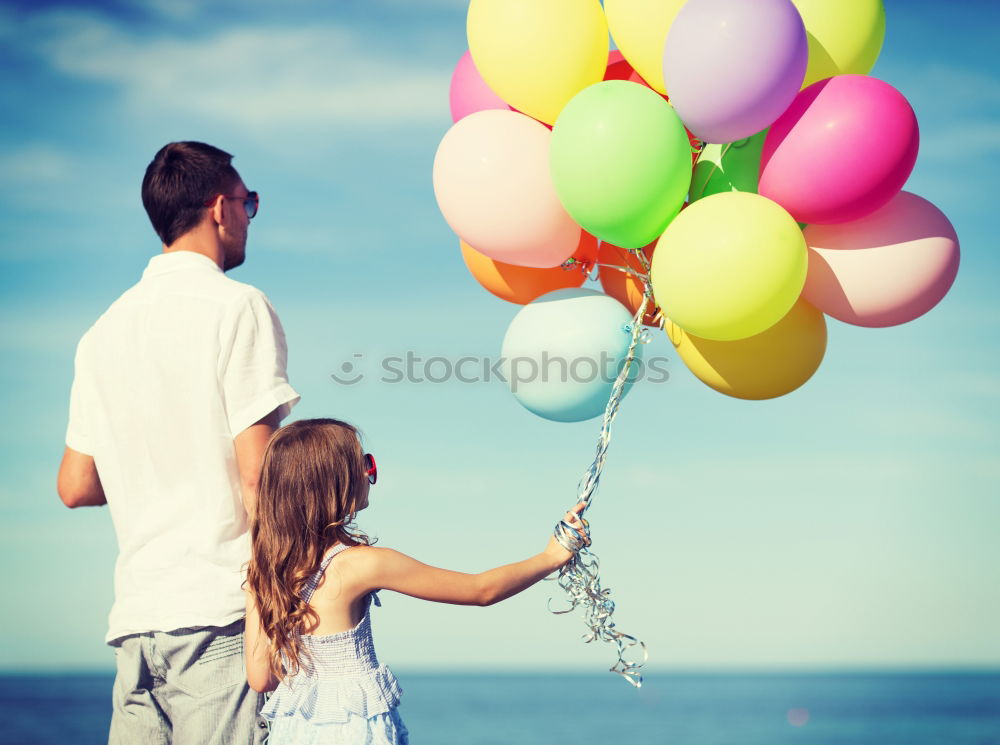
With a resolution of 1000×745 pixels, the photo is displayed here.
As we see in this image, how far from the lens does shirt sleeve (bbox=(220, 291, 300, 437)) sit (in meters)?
2.24

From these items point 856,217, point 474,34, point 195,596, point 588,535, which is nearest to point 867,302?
point 856,217

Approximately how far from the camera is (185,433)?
226cm

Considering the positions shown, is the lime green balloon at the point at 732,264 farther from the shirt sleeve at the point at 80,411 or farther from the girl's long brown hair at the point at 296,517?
the shirt sleeve at the point at 80,411

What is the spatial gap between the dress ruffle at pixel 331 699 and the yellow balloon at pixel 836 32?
6.33 feet

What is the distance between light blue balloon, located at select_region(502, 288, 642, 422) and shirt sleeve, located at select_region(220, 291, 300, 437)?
2.53ft

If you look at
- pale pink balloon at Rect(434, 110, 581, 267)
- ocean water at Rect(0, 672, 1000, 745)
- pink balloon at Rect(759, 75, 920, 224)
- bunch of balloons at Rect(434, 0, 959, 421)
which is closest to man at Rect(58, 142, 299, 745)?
pale pink balloon at Rect(434, 110, 581, 267)

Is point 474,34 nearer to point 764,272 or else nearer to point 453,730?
point 764,272

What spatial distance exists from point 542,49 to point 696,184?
22.4 inches

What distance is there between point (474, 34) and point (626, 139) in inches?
27.4

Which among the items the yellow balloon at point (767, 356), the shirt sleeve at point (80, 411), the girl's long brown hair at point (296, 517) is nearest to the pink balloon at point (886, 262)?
the yellow balloon at point (767, 356)

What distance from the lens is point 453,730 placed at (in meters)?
31.7

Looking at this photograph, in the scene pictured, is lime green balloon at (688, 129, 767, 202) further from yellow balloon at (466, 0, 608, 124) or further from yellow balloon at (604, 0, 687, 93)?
yellow balloon at (466, 0, 608, 124)

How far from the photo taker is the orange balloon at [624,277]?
2.89 meters

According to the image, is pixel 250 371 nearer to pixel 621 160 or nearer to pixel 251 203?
pixel 251 203
